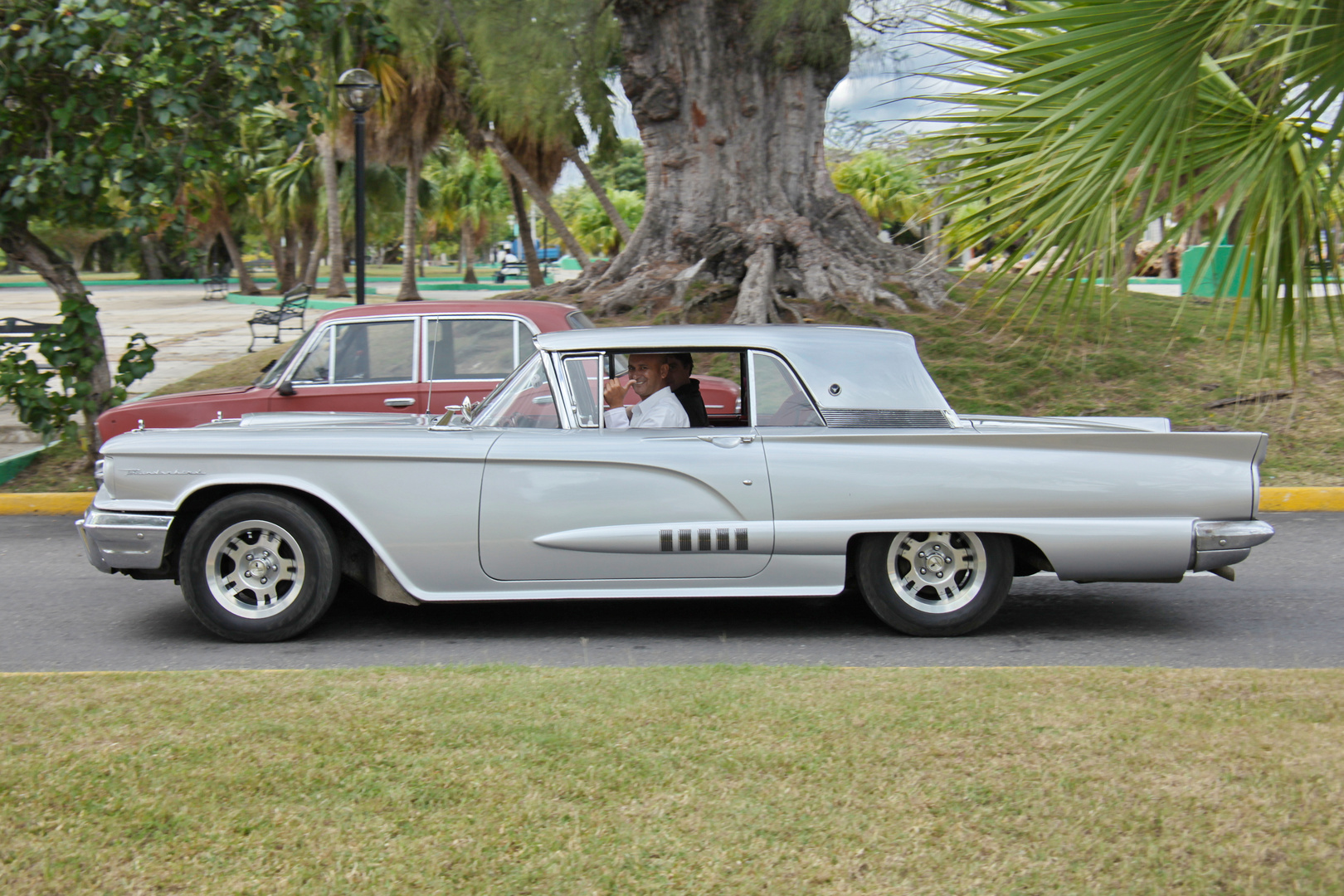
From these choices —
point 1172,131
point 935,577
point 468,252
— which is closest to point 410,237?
point 935,577

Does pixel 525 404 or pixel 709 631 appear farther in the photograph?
pixel 709 631

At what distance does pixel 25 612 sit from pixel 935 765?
5.23m

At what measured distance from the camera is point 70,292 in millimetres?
10891

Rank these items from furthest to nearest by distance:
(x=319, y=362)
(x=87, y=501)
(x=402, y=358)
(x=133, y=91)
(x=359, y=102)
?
(x=359, y=102) → (x=133, y=91) → (x=87, y=501) → (x=402, y=358) → (x=319, y=362)

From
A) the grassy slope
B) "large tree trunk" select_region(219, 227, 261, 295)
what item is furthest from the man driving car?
"large tree trunk" select_region(219, 227, 261, 295)

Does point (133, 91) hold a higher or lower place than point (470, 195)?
lower

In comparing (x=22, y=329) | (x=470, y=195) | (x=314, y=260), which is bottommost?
(x=22, y=329)

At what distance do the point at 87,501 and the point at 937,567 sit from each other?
727 cm

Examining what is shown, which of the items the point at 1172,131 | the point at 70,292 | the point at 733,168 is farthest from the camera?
the point at 733,168

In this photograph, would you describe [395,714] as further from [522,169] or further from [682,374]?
[522,169]

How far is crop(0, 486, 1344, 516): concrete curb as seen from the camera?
9.48m

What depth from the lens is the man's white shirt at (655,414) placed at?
596cm

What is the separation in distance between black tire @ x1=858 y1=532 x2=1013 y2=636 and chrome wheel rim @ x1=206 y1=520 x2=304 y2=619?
8.84 feet

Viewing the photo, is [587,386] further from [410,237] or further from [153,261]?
[153,261]
